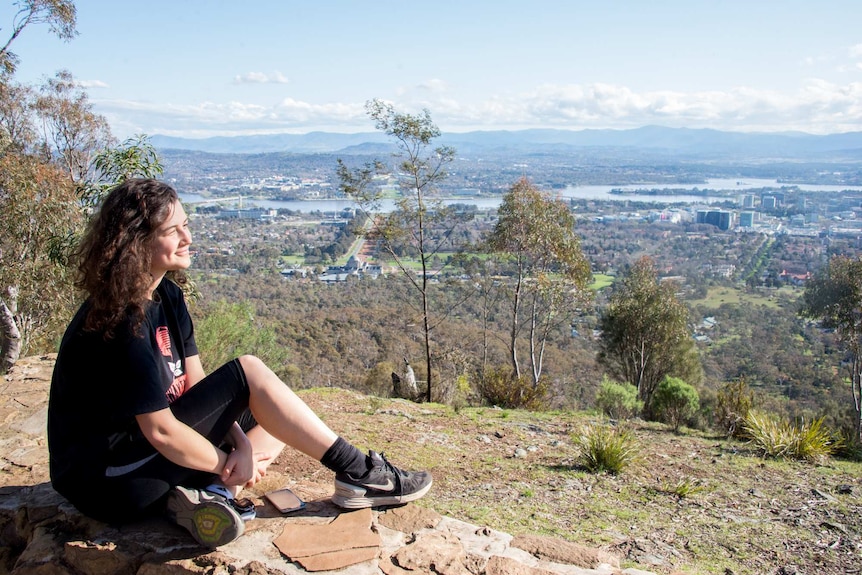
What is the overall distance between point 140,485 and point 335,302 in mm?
27128

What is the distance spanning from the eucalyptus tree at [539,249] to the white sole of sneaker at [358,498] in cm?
1180

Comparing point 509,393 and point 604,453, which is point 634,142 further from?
point 604,453

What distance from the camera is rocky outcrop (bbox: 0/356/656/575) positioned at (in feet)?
7.18

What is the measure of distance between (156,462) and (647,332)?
54.9 ft

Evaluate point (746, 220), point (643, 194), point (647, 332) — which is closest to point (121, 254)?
point (647, 332)

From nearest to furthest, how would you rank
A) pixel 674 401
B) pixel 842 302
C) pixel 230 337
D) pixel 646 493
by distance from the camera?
pixel 646 493 → pixel 230 337 → pixel 674 401 → pixel 842 302

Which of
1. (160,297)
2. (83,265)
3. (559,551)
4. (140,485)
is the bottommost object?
(559,551)

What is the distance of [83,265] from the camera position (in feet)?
6.89

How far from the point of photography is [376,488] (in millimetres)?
2482

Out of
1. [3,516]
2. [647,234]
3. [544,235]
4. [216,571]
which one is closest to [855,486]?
[216,571]

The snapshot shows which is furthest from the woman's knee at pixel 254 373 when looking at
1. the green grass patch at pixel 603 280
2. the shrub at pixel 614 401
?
the green grass patch at pixel 603 280

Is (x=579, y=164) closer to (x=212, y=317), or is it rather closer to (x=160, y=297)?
(x=212, y=317)

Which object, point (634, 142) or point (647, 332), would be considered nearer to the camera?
point (647, 332)

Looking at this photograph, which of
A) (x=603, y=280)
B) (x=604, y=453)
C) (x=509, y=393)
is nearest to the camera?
(x=604, y=453)
